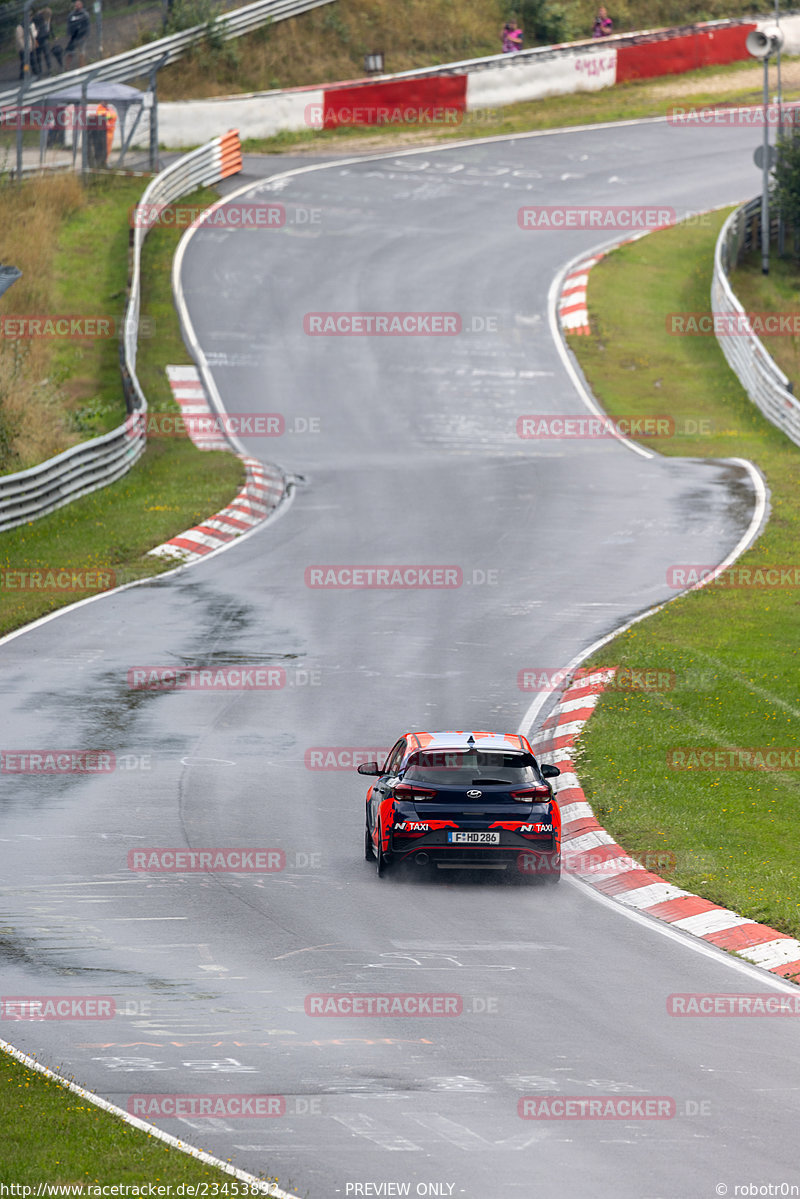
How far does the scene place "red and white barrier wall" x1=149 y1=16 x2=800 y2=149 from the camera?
58.8 metres

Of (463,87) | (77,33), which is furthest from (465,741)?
(463,87)

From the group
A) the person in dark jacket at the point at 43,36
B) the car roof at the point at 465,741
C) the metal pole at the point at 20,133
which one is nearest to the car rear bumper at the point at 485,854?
the car roof at the point at 465,741

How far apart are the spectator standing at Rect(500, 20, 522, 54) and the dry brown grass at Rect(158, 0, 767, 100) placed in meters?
1.67

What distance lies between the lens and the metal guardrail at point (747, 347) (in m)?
38.0

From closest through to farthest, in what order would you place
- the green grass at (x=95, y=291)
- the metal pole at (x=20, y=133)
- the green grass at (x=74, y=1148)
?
1. the green grass at (x=74, y=1148)
2. the green grass at (x=95, y=291)
3. the metal pole at (x=20, y=133)

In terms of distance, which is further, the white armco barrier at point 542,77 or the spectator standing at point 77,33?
the white armco barrier at point 542,77

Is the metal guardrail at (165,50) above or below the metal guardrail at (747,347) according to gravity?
above

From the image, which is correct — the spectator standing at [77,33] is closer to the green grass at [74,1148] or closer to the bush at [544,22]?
the bush at [544,22]

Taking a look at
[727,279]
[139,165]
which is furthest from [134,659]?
[139,165]

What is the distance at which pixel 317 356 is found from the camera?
1713 inches

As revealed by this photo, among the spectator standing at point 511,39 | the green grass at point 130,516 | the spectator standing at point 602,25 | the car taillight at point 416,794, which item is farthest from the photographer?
the spectator standing at point 602,25

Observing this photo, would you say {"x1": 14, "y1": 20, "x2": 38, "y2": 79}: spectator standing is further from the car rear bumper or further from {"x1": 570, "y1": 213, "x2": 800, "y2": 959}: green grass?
the car rear bumper

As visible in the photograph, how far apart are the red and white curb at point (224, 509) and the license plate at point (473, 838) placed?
14931 millimetres


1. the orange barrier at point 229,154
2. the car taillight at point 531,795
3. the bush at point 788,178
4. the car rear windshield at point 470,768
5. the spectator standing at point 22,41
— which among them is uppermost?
the spectator standing at point 22,41
